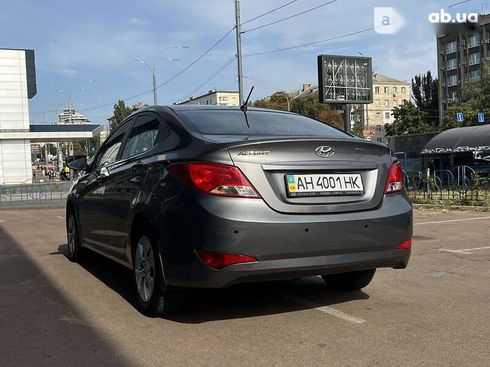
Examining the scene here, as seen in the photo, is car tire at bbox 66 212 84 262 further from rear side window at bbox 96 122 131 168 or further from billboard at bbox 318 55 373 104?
billboard at bbox 318 55 373 104

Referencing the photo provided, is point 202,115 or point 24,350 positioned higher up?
point 202,115

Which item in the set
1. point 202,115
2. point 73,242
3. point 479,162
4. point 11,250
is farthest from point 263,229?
point 479,162

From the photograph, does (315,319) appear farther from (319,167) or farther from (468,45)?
(468,45)

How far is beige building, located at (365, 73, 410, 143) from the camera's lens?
126 metres

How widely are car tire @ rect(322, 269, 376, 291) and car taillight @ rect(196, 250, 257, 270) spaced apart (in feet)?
5.55

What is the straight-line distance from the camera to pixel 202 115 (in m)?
4.94

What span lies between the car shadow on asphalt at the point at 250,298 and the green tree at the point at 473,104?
177 feet

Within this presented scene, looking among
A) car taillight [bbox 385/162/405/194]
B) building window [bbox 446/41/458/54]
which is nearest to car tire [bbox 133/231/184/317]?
car taillight [bbox 385/162/405/194]

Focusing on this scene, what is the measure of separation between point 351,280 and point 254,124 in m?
1.76

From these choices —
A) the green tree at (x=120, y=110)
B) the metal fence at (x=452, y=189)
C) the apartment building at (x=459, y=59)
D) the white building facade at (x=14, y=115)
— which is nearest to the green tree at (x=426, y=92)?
the apartment building at (x=459, y=59)

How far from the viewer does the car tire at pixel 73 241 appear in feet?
23.4

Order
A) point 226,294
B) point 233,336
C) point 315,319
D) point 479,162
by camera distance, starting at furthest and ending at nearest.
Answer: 1. point 479,162
2. point 226,294
3. point 315,319
4. point 233,336

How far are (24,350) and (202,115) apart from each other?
7.80 ft

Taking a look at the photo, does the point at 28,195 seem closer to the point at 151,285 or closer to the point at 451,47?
the point at 151,285
